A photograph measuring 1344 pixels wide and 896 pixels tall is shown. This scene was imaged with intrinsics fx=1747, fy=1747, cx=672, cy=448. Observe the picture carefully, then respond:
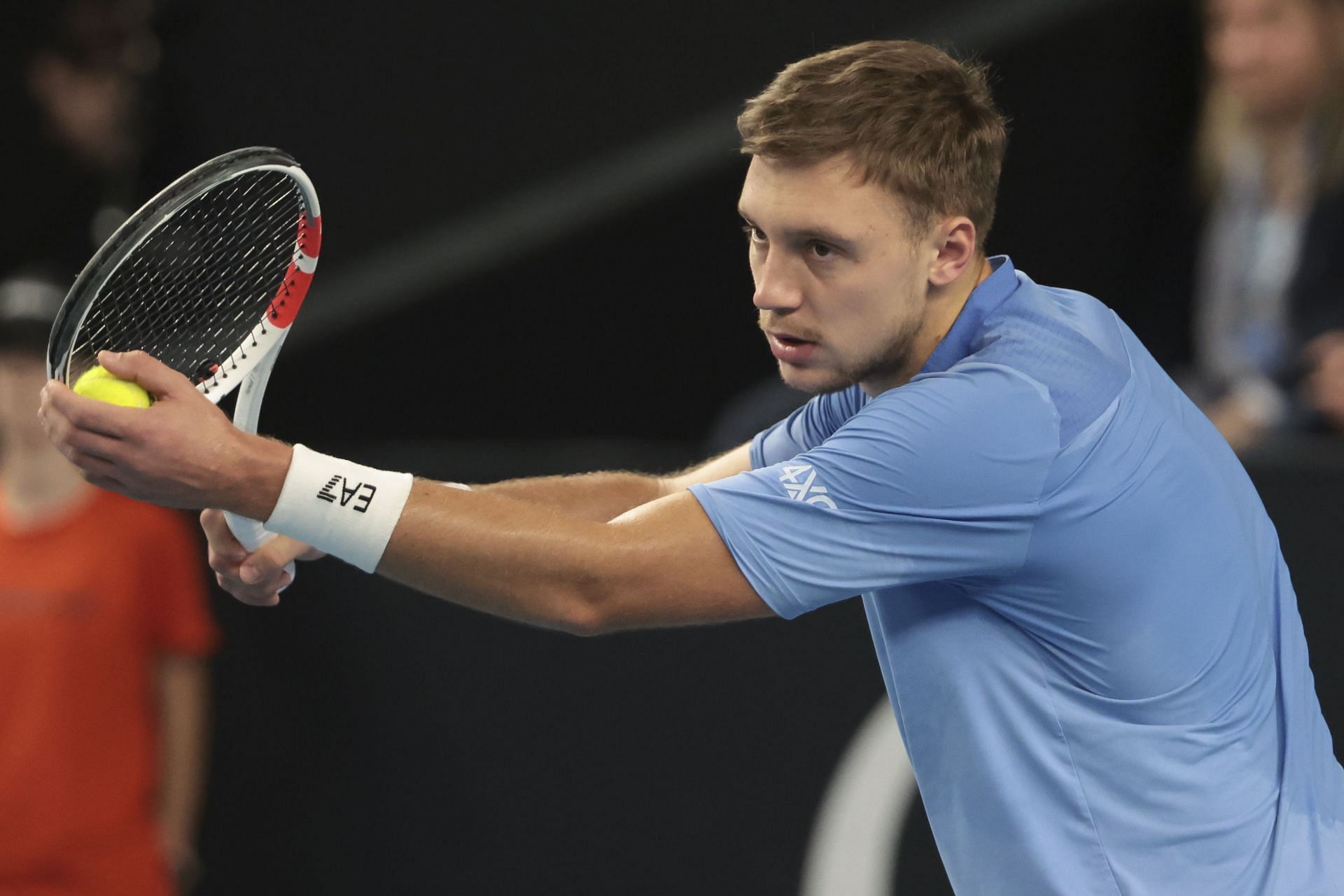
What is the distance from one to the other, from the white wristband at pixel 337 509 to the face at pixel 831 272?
530mm

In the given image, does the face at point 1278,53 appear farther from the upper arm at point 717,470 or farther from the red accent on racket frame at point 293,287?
the red accent on racket frame at point 293,287

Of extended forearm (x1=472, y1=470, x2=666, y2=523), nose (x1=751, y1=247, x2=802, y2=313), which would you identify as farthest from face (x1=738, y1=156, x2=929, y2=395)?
extended forearm (x1=472, y1=470, x2=666, y2=523)

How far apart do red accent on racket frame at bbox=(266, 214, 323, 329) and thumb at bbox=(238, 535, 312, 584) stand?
0.99ft

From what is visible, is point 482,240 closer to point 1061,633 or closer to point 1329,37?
point 1329,37

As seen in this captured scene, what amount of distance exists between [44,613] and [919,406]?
8.66ft

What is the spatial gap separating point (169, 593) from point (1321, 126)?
3006 mm

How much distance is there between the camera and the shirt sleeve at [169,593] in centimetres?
411

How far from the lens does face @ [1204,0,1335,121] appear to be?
4305 millimetres

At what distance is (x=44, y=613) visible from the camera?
401cm

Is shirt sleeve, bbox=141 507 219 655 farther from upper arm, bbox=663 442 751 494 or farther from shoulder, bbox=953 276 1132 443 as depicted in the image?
shoulder, bbox=953 276 1132 443

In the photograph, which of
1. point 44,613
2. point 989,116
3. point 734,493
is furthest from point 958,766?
point 44,613

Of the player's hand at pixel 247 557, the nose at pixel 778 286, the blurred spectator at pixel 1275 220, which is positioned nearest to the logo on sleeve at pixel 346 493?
the player's hand at pixel 247 557

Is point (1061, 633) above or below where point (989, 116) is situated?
below

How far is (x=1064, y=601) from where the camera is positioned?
2.19m
